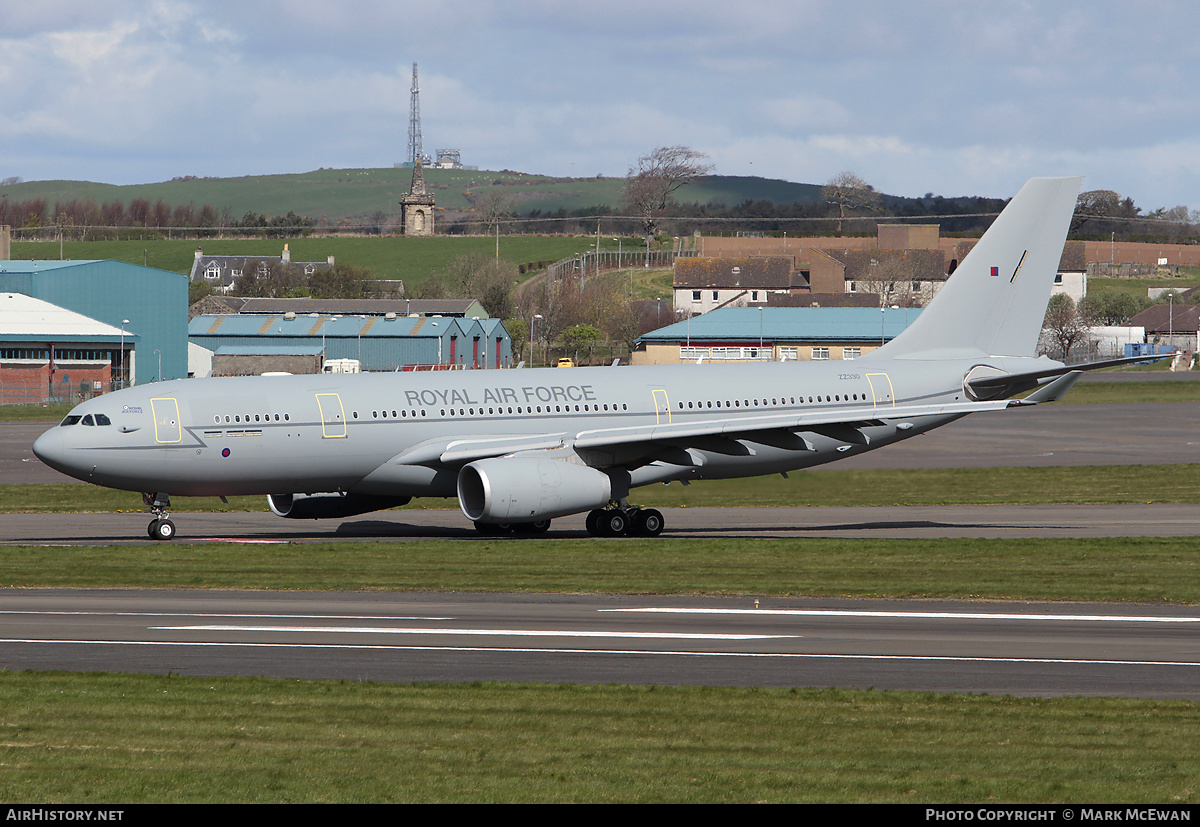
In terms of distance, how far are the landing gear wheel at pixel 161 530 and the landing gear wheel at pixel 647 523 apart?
38.2ft

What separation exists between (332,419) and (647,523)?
8405 millimetres

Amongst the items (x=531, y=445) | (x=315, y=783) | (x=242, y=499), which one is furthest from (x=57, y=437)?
(x=315, y=783)

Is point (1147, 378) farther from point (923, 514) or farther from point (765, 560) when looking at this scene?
point (765, 560)

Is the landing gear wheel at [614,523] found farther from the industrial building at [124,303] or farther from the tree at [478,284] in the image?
the tree at [478,284]

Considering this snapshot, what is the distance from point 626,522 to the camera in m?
34.0

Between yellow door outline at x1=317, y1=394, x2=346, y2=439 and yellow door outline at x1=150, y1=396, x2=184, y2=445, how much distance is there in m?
3.31

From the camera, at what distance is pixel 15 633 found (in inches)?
790

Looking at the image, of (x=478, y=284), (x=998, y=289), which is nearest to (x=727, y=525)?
(x=998, y=289)

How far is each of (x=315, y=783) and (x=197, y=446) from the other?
69.8 feet

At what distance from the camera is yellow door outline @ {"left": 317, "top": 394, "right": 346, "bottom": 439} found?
3222 centimetres

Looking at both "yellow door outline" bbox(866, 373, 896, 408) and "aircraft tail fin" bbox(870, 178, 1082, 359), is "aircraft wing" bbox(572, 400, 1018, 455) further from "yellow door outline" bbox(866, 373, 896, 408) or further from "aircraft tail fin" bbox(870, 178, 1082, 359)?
"aircraft tail fin" bbox(870, 178, 1082, 359)

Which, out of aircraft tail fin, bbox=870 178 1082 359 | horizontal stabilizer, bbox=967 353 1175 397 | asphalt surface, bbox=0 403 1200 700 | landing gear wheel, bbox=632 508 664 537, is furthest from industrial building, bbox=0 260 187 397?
asphalt surface, bbox=0 403 1200 700

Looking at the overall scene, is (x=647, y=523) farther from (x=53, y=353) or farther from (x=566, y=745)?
(x=53, y=353)

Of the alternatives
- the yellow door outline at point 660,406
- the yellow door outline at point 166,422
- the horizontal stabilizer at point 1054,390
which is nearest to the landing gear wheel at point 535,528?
the yellow door outline at point 660,406
